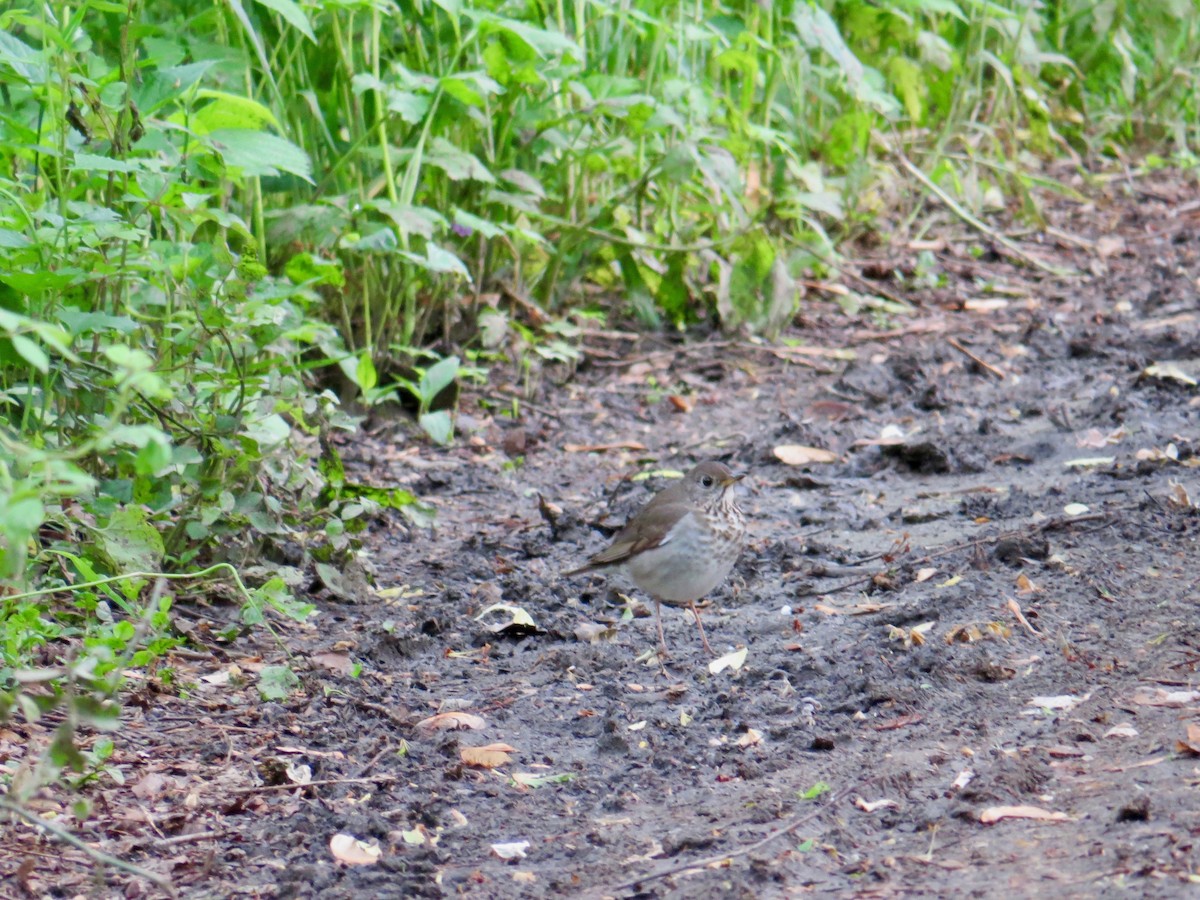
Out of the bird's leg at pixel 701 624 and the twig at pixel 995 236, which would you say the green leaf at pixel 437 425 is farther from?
the twig at pixel 995 236

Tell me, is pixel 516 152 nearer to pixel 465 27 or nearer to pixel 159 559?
pixel 465 27

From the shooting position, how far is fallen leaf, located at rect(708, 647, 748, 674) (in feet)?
13.3

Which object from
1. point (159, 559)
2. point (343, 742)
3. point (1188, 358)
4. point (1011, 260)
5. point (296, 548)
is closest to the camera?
point (343, 742)

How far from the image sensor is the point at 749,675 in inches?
156

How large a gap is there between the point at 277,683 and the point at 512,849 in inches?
40.2

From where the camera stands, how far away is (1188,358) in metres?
6.49

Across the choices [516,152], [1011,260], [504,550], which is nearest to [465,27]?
[516,152]

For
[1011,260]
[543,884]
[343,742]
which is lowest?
[1011,260]

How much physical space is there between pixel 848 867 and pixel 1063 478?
289 cm

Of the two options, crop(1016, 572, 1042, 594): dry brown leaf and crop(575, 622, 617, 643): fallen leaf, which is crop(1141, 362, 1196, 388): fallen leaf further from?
crop(575, 622, 617, 643): fallen leaf

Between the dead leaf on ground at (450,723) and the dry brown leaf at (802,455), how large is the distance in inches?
95.1

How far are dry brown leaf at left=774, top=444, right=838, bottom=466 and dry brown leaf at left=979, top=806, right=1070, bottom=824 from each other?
3.02 metres

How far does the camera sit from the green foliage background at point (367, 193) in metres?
3.55

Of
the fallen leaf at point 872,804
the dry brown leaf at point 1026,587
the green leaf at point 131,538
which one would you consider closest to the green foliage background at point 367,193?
the green leaf at point 131,538
